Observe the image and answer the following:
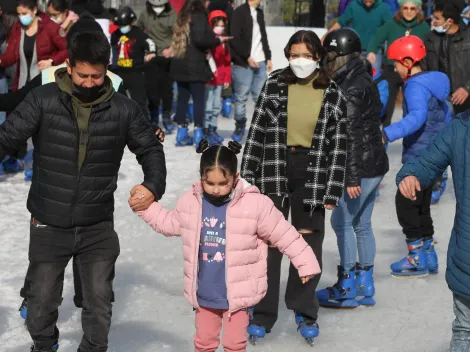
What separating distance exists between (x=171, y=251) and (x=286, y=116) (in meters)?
2.72

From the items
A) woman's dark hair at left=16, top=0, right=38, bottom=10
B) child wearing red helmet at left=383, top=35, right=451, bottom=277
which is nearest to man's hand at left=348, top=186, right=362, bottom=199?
child wearing red helmet at left=383, top=35, right=451, bottom=277

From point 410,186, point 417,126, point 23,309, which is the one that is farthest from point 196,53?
point 410,186

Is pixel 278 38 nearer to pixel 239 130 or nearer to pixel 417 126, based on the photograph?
pixel 239 130

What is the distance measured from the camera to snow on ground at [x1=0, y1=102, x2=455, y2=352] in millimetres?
6246

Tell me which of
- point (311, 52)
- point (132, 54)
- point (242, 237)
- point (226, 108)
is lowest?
point (226, 108)

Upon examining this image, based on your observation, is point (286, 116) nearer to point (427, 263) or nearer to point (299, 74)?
point (299, 74)

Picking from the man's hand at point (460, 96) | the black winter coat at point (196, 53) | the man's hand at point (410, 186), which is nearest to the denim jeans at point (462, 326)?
the man's hand at point (410, 186)

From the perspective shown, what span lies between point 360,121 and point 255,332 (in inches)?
62.8

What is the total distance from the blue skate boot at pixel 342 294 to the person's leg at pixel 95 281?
2.25 metres

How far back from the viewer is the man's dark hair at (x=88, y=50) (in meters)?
4.84

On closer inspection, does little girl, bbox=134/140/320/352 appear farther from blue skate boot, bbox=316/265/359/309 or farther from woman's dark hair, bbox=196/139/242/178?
blue skate boot, bbox=316/265/359/309

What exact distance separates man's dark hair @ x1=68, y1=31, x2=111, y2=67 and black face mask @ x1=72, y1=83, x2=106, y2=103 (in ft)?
0.41

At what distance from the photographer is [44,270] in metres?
5.10

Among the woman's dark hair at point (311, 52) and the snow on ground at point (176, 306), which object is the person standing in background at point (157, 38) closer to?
the snow on ground at point (176, 306)
